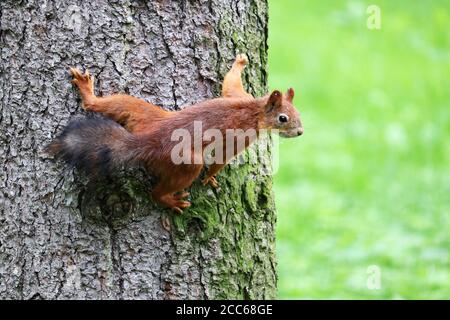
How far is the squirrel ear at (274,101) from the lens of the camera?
317cm

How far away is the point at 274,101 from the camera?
126 inches

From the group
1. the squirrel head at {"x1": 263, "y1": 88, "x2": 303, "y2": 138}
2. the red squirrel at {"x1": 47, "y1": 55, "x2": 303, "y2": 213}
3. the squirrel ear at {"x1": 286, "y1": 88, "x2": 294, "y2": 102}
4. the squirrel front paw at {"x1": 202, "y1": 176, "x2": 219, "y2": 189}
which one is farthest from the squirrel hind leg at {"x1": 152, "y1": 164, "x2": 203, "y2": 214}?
the squirrel ear at {"x1": 286, "y1": 88, "x2": 294, "y2": 102}

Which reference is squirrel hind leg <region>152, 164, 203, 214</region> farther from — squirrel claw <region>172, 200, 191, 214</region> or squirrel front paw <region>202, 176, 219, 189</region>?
squirrel front paw <region>202, 176, 219, 189</region>

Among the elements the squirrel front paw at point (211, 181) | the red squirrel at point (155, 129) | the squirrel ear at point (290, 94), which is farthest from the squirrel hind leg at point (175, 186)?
the squirrel ear at point (290, 94)

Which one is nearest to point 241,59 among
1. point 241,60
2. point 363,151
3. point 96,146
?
point 241,60

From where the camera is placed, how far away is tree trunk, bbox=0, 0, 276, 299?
3152 millimetres

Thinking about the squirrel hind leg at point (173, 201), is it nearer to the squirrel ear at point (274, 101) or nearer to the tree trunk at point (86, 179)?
the tree trunk at point (86, 179)

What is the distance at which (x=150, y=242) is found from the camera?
319cm

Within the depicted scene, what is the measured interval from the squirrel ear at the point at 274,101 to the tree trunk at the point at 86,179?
30 cm

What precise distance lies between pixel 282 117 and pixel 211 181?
409 mm

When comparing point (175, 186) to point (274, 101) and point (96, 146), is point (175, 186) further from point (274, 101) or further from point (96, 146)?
point (274, 101)

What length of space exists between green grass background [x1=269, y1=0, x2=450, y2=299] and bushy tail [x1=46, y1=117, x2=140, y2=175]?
1.56 m
